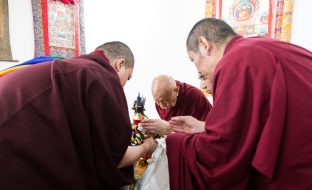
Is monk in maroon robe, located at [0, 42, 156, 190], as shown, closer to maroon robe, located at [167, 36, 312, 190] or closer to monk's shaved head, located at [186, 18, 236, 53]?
maroon robe, located at [167, 36, 312, 190]

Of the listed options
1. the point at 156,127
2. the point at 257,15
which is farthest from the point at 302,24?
the point at 156,127

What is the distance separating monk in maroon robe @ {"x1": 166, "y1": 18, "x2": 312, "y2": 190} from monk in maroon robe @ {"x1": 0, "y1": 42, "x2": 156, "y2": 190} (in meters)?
0.36

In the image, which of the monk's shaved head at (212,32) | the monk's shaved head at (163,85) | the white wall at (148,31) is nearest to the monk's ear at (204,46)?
the monk's shaved head at (212,32)

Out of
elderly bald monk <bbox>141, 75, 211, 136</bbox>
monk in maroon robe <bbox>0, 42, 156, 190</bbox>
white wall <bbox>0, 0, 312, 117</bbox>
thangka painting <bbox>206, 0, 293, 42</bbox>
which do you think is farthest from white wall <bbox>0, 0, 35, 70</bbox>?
thangka painting <bbox>206, 0, 293, 42</bbox>

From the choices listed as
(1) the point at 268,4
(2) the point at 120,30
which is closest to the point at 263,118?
(1) the point at 268,4

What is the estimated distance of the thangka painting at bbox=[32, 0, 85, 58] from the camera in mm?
2527

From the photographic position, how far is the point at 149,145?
1.15 metres

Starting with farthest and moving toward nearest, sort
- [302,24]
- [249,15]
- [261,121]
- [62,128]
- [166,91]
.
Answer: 1. [249,15]
2. [302,24]
3. [166,91]
4. [261,121]
5. [62,128]

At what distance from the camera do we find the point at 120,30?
3.57 m

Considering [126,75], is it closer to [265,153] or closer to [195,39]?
Answer: [195,39]

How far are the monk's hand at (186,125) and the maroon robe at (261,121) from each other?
40 centimetres

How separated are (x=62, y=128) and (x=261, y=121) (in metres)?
0.69

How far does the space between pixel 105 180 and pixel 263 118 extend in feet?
2.09

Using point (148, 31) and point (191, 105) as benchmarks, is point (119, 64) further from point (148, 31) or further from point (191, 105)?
point (148, 31)
